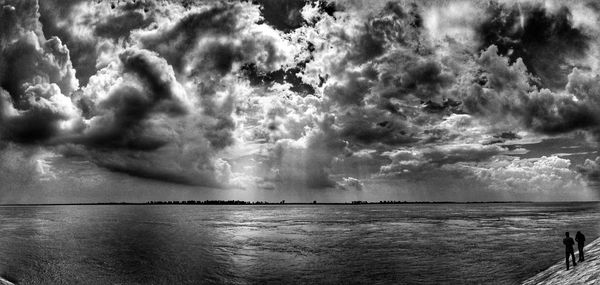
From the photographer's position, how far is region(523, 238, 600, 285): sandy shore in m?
27.1

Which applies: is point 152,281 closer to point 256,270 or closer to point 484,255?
point 256,270

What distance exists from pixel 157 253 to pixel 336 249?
28020mm

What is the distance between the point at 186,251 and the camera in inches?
2435

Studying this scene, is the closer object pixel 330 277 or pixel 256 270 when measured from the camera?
pixel 330 277

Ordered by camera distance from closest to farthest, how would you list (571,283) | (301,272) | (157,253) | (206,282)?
(571,283) < (206,282) < (301,272) < (157,253)

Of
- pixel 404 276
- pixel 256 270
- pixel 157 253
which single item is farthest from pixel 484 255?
pixel 157 253

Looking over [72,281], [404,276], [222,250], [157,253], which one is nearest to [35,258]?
[157,253]

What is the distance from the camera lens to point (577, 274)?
29438 mm

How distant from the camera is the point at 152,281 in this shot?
133ft

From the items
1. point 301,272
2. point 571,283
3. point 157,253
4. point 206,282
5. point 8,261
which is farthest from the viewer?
point 157,253

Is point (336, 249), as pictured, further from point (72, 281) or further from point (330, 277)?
point (72, 281)

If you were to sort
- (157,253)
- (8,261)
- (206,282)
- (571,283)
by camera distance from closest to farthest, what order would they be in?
(571,283) < (206,282) < (8,261) < (157,253)

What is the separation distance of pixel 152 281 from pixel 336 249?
102 feet

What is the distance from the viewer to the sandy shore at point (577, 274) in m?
27.1
